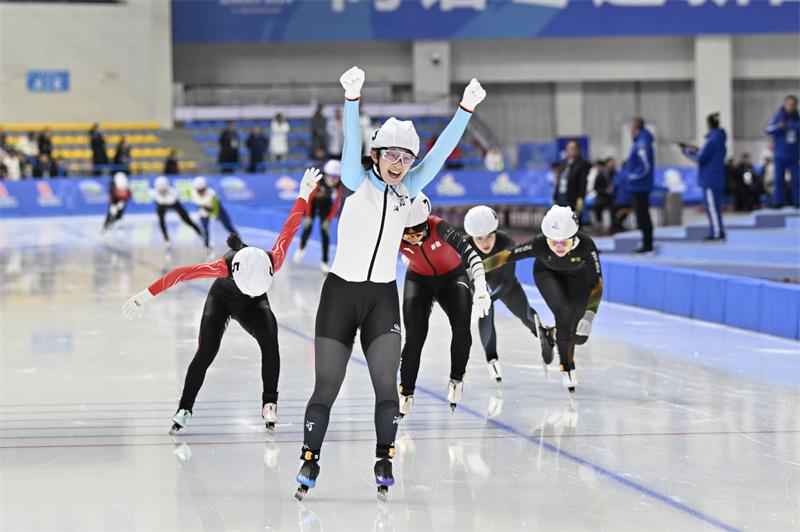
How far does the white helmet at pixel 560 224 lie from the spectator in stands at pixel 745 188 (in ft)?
43.2

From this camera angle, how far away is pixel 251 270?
221 inches

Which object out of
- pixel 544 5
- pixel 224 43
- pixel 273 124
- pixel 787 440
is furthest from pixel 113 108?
pixel 787 440

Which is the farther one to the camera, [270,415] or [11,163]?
[11,163]

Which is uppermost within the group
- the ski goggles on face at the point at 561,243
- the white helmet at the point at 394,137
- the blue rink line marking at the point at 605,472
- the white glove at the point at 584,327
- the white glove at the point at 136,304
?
the white helmet at the point at 394,137

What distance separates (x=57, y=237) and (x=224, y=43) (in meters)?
13.4

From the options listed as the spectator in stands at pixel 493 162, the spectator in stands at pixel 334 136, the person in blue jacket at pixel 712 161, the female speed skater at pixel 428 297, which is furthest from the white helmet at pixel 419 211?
the spectator in stands at pixel 493 162

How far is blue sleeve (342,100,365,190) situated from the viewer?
4.75 meters

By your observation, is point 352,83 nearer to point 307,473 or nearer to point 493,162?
point 307,473

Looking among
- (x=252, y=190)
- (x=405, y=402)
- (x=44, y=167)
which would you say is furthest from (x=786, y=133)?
(x=44, y=167)

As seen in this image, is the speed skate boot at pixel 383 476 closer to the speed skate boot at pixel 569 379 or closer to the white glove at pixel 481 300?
the white glove at pixel 481 300

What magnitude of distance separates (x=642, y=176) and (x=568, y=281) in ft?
19.6

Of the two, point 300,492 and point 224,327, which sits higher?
point 224,327

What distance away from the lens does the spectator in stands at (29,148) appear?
26217 millimetres

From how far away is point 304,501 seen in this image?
4.91 meters
